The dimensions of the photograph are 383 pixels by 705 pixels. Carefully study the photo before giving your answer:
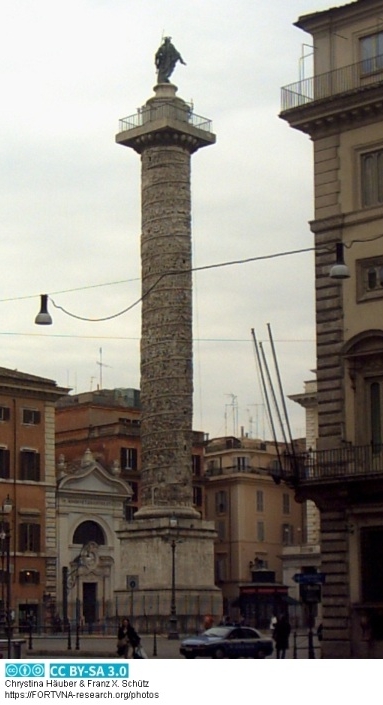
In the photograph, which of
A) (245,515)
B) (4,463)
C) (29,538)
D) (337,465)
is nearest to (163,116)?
(4,463)

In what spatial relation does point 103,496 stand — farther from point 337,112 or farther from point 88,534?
point 337,112

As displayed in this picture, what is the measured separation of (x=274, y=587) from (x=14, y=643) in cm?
2232

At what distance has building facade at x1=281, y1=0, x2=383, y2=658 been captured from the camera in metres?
20.6

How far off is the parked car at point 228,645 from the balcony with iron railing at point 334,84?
26.5ft

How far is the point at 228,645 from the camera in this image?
22562 mm

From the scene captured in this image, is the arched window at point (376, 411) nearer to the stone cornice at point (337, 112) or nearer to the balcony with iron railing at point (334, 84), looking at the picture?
the stone cornice at point (337, 112)

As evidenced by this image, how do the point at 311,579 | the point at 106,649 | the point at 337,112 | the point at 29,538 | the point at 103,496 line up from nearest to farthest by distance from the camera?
the point at 311,579 → the point at 337,112 → the point at 106,649 → the point at 29,538 → the point at 103,496

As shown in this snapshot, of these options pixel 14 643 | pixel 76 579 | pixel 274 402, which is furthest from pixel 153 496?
pixel 14 643

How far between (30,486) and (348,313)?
2543 centimetres

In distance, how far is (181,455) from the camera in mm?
39594

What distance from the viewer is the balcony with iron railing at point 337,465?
2055 centimetres

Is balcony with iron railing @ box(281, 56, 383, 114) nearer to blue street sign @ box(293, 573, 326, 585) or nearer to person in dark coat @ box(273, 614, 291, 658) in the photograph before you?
blue street sign @ box(293, 573, 326, 585)

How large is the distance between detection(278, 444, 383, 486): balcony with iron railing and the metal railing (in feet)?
67.4
